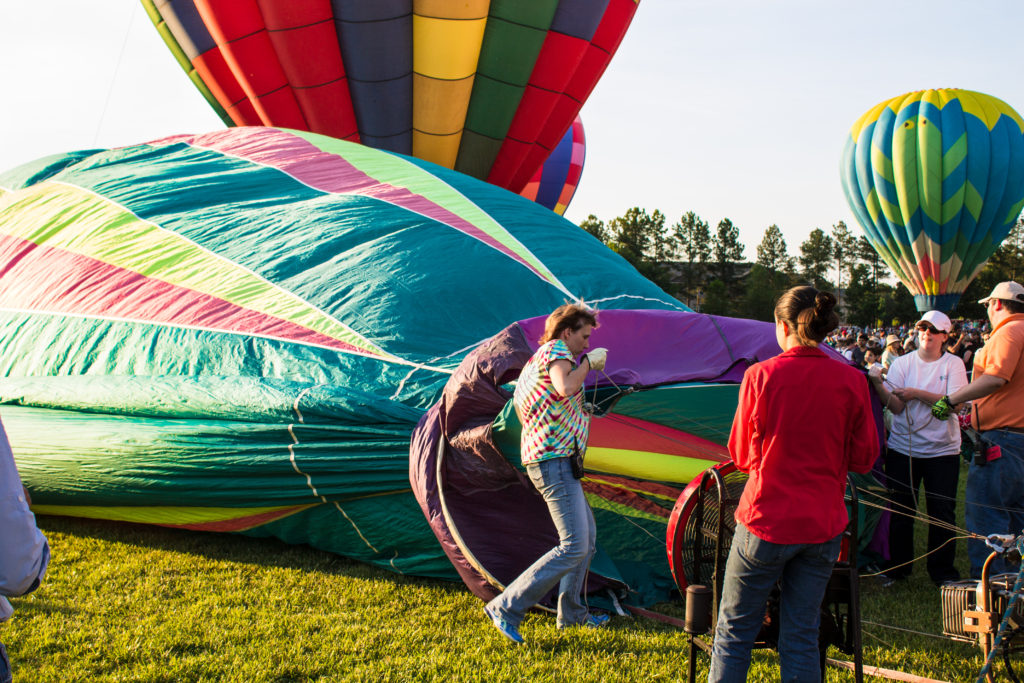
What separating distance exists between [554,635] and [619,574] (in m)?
0.63

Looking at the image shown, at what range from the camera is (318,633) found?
10.7 ft

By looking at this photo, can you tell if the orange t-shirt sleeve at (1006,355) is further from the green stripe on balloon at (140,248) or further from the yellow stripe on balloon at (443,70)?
the yellow stripe on balloon at (443,70)

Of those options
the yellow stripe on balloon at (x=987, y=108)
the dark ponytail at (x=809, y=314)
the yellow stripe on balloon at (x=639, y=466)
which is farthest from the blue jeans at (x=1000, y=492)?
the yellow stripe on balloon at (x=987, y=108)

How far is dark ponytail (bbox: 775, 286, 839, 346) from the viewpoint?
7.51 feet

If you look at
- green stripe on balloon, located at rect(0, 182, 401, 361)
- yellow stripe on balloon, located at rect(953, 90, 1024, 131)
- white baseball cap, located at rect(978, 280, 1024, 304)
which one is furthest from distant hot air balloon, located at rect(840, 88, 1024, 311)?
green stripe on balloon, located at rect(0, 182, 401, 361)

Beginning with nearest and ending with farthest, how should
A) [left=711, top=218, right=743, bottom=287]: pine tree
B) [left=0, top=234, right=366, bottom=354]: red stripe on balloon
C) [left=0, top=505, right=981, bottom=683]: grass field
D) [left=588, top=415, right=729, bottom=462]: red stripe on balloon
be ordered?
[left=0, top=505, right=981, bottom=683]: grass field
[left=588, top=415, right=729, bottom=462]: red stripe on balloon
[left=0, top=234, right=366, bottom=354]: red stripe on balloon
[left=711, top=218, right=743, bottom=287]: pine tree

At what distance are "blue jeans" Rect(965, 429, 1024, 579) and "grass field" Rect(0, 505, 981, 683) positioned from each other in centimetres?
44

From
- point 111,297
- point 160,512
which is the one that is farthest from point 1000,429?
point 111,297

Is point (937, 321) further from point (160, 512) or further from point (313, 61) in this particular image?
point (313, 61)

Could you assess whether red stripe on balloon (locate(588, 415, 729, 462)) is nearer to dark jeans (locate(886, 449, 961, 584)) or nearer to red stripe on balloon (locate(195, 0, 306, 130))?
dark jeans (locate(886, 449, 961, 584))

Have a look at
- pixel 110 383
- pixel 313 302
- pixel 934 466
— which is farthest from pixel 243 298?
pixel 934 466

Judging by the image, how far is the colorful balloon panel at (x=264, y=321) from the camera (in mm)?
4082

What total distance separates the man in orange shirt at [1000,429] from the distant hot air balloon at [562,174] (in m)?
10.0

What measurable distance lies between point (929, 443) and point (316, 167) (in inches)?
159
